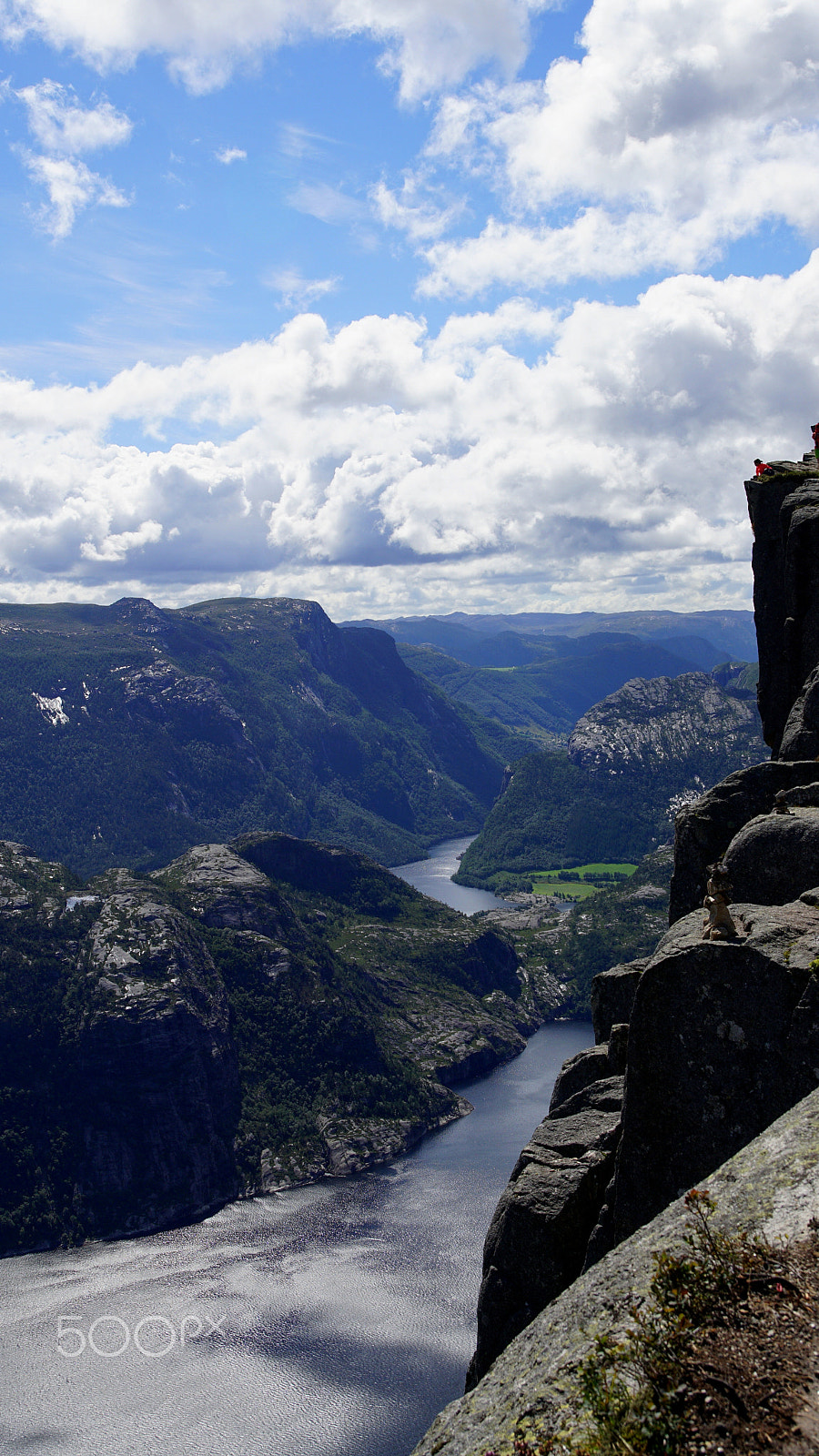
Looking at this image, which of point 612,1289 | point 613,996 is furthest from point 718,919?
point 613,996

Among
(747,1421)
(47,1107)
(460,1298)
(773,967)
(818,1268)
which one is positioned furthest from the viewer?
(47,1107)

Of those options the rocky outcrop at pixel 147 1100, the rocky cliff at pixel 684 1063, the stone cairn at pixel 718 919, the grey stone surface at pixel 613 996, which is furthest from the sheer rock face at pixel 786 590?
the rocky outcrop at pixel 147 1100

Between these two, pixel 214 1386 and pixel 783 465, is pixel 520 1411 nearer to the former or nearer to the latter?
pixel 783 465

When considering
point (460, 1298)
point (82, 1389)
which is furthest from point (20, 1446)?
point (460, 1298)

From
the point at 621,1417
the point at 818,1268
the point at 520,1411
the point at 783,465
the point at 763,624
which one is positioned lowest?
the point at 520,1411

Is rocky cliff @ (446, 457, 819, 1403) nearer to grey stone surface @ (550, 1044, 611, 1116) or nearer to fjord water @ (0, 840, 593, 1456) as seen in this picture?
grey stone surface @ (550, 1044, 611, 1116)

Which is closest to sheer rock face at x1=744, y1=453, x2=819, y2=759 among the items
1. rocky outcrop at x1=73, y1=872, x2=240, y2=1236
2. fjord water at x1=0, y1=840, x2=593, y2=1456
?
fjord water at x1=0, y1=840, x2=593, y2=1456
